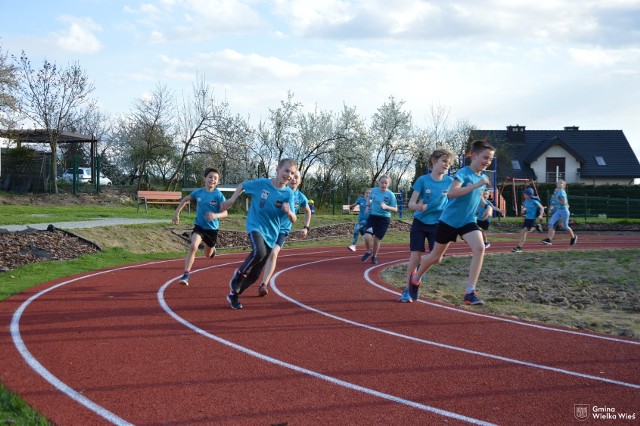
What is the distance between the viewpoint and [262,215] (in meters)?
8.56

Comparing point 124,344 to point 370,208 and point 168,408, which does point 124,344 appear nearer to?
point 168,408

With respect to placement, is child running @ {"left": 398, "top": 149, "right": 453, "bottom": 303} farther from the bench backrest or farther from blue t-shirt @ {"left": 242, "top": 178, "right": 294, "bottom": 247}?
the bench backrest

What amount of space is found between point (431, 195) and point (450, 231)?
1195mm

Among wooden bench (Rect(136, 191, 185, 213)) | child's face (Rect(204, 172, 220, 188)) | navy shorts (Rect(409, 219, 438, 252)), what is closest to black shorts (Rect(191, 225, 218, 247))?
child's face (Rect(204, 172, 220, 188))

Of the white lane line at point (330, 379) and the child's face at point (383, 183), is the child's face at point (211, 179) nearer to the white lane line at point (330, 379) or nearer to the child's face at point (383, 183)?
the white lane line at point (330, 379)

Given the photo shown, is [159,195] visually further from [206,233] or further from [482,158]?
[482,158]

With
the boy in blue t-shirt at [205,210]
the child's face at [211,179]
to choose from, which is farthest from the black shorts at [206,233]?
the child's face at [211,179]

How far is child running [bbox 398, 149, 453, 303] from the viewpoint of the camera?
9047 mm

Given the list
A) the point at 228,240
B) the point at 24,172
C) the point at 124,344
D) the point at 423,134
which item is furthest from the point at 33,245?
the point at 423,134

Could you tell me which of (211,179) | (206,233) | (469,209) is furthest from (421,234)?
(206,233)

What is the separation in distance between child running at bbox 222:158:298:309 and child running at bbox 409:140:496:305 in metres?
1.89

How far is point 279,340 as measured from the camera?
6.75 m

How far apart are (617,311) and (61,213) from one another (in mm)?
18939

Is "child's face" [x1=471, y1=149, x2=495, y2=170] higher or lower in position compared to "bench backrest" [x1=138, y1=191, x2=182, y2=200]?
higher
